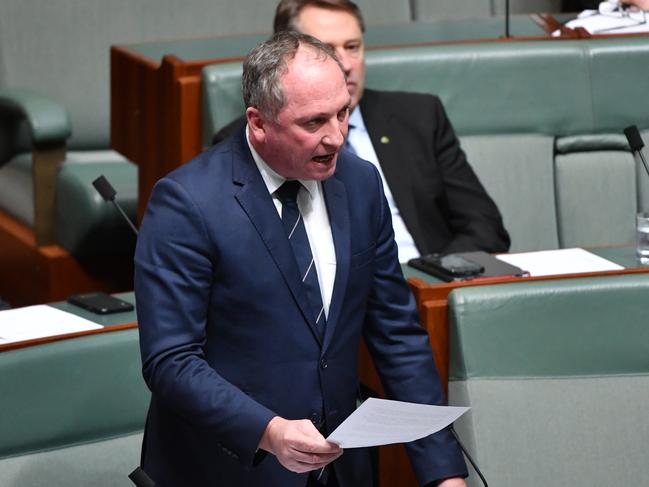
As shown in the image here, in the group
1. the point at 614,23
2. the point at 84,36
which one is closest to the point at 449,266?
the point at 614,23

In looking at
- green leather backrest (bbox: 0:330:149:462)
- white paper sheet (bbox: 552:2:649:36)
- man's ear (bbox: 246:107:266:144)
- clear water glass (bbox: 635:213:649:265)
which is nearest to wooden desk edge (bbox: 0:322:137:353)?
green leather backrest (bbox: 0:330:149:462)

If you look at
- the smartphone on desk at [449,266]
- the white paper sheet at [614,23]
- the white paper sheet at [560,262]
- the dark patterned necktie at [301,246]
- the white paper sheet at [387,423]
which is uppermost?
the white paper sheet at [614,23]

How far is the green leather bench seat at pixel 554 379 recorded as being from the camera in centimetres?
99

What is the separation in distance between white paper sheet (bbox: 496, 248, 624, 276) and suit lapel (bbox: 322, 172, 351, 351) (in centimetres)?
24

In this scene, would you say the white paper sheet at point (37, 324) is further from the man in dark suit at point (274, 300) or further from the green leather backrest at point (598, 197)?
the green leather backrest at point (598, 197)

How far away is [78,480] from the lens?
990 millimetres

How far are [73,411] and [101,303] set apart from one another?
13 cm

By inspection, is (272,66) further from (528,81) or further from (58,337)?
(528,81)

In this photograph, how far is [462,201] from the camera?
144cm

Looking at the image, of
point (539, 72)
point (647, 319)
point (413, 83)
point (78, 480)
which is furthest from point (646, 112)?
point (78, 480)

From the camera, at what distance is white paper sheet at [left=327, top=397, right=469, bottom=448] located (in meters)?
0.75

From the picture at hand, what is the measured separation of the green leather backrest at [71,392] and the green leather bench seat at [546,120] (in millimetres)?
626

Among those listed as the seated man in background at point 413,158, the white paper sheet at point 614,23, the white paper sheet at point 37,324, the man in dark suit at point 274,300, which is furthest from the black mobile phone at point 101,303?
the white paper sheet at point 614,23

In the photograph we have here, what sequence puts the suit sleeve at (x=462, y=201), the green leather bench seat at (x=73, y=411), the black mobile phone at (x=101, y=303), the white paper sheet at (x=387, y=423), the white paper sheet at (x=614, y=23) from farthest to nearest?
the white paper sheet at (x=614, y=23) → the suit sleeve at (x=462, y=201) → the black mobile phone at (x=101, y=303) → the green leather bench seat at (x=73, y=411) → the white paper sheet at (x=387, y=423)
